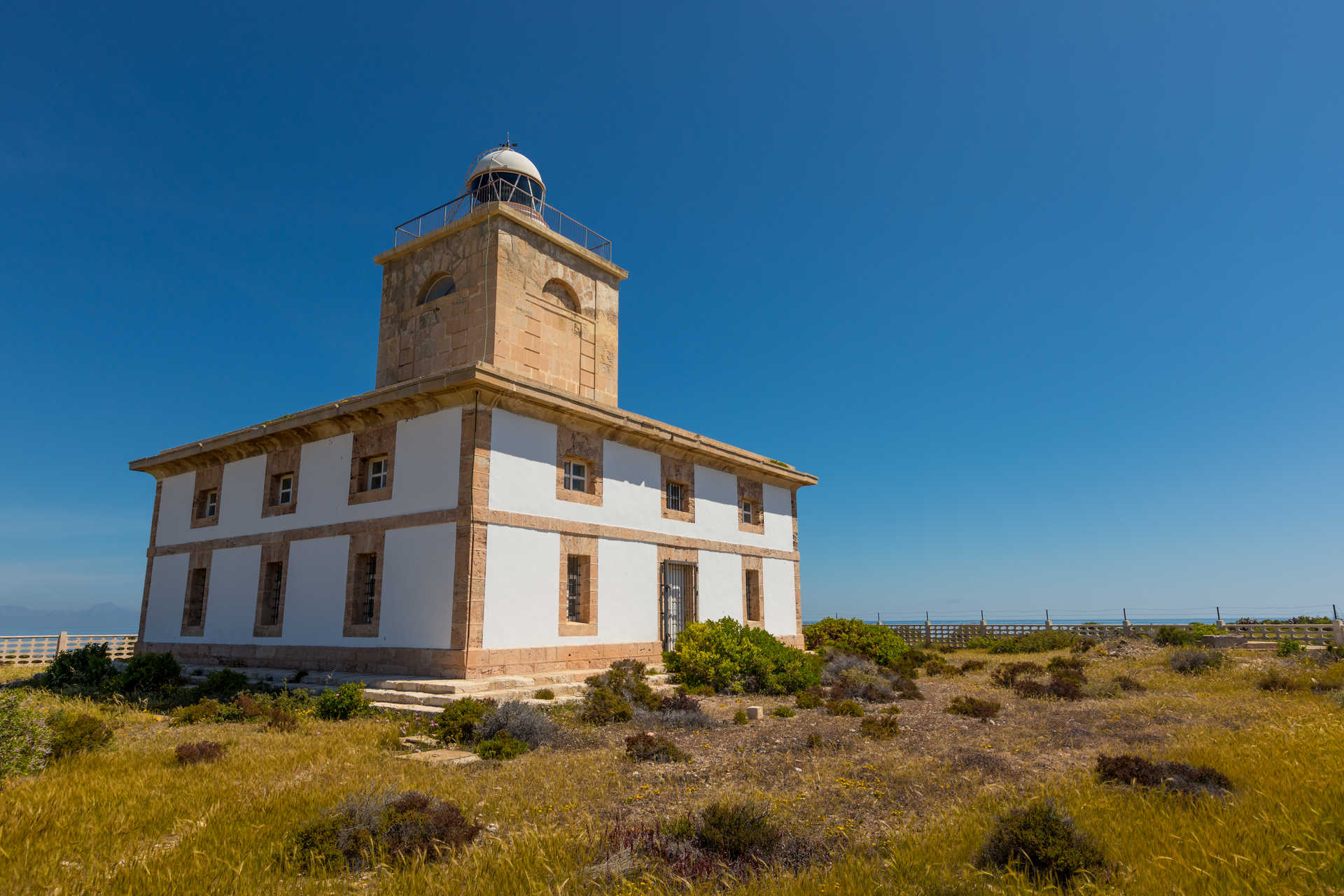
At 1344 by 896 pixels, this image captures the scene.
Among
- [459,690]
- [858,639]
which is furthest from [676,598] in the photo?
[459,690]

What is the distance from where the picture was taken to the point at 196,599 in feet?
63.4

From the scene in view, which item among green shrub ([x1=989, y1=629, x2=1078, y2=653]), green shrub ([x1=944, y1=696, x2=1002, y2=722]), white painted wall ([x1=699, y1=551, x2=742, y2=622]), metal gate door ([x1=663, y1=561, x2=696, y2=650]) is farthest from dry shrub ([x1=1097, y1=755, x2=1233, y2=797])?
green shrub ([x1=989, y1=629, x2=1078, y2=653])

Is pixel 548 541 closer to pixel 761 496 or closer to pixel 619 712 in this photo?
pixel 619 712

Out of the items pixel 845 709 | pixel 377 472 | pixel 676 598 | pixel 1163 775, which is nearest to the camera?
pixel 1163 775

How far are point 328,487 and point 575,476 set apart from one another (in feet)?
18.2

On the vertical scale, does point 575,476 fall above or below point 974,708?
above

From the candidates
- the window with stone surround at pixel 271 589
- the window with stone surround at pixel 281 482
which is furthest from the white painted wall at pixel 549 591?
the window with stone surround at pixel 281 482

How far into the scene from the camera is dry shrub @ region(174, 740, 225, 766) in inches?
323

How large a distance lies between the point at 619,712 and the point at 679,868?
6707 mm

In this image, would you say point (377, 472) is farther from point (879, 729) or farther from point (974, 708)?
point (974, 708)

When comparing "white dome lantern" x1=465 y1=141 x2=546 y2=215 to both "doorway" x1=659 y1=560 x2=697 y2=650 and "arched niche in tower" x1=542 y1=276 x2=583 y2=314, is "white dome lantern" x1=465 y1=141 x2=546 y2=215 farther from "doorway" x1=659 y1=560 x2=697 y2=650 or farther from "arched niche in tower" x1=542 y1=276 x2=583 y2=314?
"doorway" x1=659 y1=560 x2=697 y2=650

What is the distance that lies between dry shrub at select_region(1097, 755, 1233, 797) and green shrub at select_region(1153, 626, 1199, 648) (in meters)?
22.3

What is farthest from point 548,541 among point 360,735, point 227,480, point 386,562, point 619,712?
point 227,480

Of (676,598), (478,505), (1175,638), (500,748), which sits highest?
(478,505)
